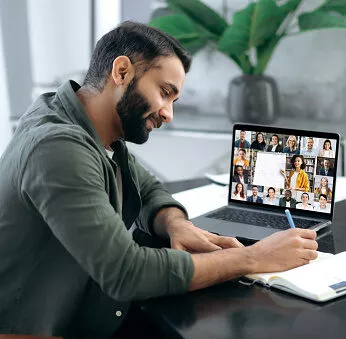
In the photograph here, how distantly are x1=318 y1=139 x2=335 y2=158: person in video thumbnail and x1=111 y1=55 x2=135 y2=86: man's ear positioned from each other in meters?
0.53

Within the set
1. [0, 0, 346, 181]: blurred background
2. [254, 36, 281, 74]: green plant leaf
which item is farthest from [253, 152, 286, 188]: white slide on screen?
[0, 0, 346, 181]: blurred background

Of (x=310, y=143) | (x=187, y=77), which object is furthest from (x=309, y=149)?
(x=187, y=77)

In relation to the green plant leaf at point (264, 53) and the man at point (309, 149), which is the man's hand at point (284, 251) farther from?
the green plant leaf at point (264, 53)

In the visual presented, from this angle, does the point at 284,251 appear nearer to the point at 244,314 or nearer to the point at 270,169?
the point at 244,314

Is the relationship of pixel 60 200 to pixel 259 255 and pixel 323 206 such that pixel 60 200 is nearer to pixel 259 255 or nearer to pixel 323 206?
pixel 259 255

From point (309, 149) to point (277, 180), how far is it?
113 mm

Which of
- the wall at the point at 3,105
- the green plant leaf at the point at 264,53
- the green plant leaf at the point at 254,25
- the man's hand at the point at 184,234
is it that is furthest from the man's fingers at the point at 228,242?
the wall at the point at 3,105

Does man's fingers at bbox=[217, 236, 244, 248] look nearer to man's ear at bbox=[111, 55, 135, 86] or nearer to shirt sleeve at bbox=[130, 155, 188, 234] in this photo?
shirt sleeve at bbox=[130, 155, 188, 234]

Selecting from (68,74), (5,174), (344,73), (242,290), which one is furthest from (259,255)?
(68,74)

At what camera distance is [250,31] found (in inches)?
97.3

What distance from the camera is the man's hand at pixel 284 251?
1107mm

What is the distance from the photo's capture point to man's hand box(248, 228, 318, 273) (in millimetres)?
1107

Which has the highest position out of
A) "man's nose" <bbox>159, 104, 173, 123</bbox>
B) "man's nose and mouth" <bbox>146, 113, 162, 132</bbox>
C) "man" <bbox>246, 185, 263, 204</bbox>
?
"man's nose" <bbox>159, 104, 173, 123</bbox>

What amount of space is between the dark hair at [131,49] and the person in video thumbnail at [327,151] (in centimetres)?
40
